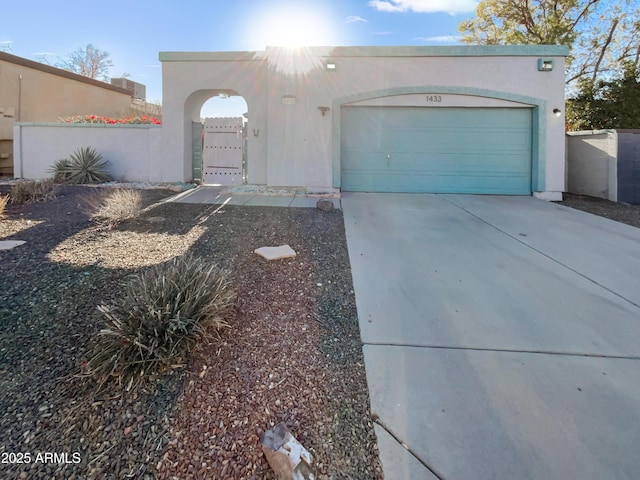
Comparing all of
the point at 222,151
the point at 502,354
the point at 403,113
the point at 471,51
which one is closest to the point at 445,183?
the point at 403,113

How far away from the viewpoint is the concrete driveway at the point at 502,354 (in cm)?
213

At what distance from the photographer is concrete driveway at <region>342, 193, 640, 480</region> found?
2129 mm

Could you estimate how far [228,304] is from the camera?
3305mm

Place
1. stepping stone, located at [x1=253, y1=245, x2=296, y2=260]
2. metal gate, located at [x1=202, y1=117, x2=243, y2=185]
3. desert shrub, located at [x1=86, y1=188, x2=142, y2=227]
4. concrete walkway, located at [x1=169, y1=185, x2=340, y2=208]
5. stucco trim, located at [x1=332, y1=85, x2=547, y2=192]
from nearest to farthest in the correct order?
1. stepping stone, located at [x1=253, y1=245, x2=296, y2=260]
2. desert shrub, located at [x1=86, y1=188, x2=142, y2=227]
3. concrete walkway, located at [x1=169, y1=185, x2=340, y2=208]
4. stucco trim, located at [x1=332, y1=85, x2=547, y2=192]
5. metal gate, located at [x1=202, y1=117, x2=243, y2=185]

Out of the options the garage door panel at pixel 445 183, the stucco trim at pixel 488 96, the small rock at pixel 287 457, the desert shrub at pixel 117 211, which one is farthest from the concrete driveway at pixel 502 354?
the garage door panel at pixel 445 183

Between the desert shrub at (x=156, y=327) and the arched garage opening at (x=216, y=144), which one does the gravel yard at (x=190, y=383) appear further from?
the arched garage opening at (x=216, y=144)

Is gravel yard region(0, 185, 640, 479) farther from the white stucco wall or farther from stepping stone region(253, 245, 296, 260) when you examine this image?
the white stucco wall

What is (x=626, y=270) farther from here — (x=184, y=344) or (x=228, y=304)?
(x=184, y=344)

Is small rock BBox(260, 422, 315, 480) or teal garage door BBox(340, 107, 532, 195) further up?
teal garage door BBox(340, 107, 532, 195)

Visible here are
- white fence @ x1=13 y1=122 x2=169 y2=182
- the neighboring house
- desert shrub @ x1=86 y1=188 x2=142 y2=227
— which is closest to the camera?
desert shrub @ x1=86 y1=188 x2=142 y2=227

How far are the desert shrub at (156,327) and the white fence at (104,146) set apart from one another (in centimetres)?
996

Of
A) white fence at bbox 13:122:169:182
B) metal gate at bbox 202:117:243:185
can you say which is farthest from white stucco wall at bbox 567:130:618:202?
white fence at bbox 13:122:169:182

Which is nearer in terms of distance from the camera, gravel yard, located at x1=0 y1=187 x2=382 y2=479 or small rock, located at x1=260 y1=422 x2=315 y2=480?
small rock, located at x1=260 y1=422 x2=315 y2=480

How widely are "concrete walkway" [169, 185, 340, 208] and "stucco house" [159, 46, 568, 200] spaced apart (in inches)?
45.8
